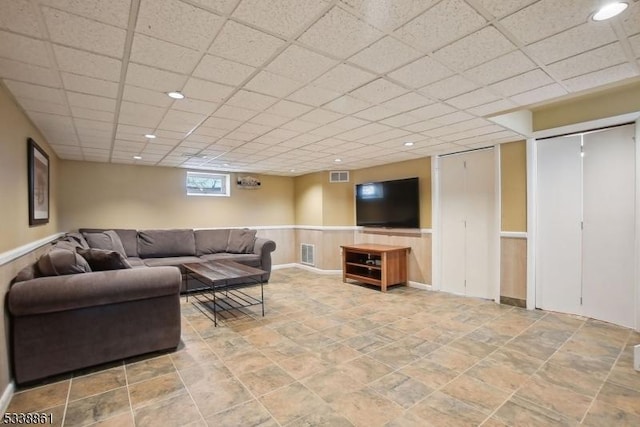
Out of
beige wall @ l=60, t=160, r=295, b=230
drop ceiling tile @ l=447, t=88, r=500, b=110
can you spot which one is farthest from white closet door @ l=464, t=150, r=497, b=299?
beige wall @ l=60, t=160, r=295, b=230

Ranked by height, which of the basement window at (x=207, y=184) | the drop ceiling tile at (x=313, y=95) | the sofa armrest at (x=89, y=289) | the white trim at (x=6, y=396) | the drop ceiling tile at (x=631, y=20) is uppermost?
the drop ceiling tile at (x=631, y=20)

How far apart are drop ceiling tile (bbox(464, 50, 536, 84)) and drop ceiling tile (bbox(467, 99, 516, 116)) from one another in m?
0.53

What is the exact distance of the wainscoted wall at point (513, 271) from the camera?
4035mm

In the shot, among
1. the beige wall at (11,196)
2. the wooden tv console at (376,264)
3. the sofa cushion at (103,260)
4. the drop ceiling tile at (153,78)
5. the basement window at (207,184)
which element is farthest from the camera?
the basement window at (207,184)

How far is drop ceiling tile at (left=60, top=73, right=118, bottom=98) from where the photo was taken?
211 cm

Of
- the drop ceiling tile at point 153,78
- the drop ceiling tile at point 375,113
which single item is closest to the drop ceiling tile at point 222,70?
the drop ceiling tile at point 153,78

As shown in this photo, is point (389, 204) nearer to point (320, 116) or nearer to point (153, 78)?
point (320, 116)

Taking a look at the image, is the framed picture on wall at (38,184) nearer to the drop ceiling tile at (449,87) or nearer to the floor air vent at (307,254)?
the drop ceiling tile at (449,87)

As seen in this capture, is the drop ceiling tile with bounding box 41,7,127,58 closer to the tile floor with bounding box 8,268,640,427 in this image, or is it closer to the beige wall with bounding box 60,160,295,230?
the tile floor with bounding box 8,268,640,427

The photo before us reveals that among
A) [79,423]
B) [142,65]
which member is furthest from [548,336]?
[142,65]

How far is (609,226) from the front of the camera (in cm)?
343

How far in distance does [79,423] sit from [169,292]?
110 cm

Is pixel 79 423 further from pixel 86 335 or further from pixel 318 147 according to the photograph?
pixel 318 147

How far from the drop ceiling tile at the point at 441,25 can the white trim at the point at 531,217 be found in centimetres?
294
